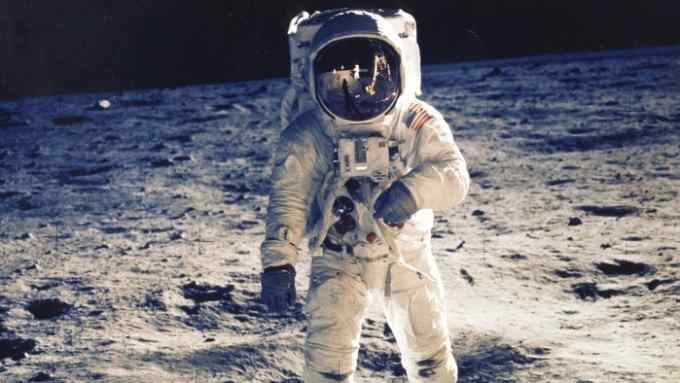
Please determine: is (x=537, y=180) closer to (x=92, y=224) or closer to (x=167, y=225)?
(x=167, y=225)

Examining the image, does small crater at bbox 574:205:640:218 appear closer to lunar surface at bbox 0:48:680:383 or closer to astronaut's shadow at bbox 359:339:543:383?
lunar surface at bbox 0:48:680:383

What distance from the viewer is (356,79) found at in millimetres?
1791

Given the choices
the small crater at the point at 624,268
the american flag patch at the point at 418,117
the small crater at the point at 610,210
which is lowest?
the small crater at the point at 624,268

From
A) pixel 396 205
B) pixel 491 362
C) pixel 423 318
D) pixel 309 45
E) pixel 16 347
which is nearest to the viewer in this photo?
pixel 396 205

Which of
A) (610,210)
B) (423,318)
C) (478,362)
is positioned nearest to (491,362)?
(478,362)

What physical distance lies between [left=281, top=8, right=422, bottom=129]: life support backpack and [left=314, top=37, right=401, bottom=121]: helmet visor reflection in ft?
0.23

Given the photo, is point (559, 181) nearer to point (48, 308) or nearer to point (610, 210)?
point (610, 210)

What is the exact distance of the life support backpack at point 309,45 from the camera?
1.88 metres

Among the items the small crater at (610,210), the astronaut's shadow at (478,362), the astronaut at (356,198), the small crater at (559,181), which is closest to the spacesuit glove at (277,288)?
the astronaut at (356,198)

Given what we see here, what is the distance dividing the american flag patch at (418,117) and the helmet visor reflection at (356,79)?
8 centimetres

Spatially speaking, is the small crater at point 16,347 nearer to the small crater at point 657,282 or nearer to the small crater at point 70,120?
the small crater at point 657,282

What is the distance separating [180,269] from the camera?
123 inches

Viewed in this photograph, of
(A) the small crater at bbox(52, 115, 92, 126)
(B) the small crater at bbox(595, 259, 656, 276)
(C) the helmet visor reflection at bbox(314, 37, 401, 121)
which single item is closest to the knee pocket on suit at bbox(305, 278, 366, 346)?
(C) the helmet visor reflection at bbox(314, 37, 401, 121)

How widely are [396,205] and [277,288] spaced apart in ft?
1.16
